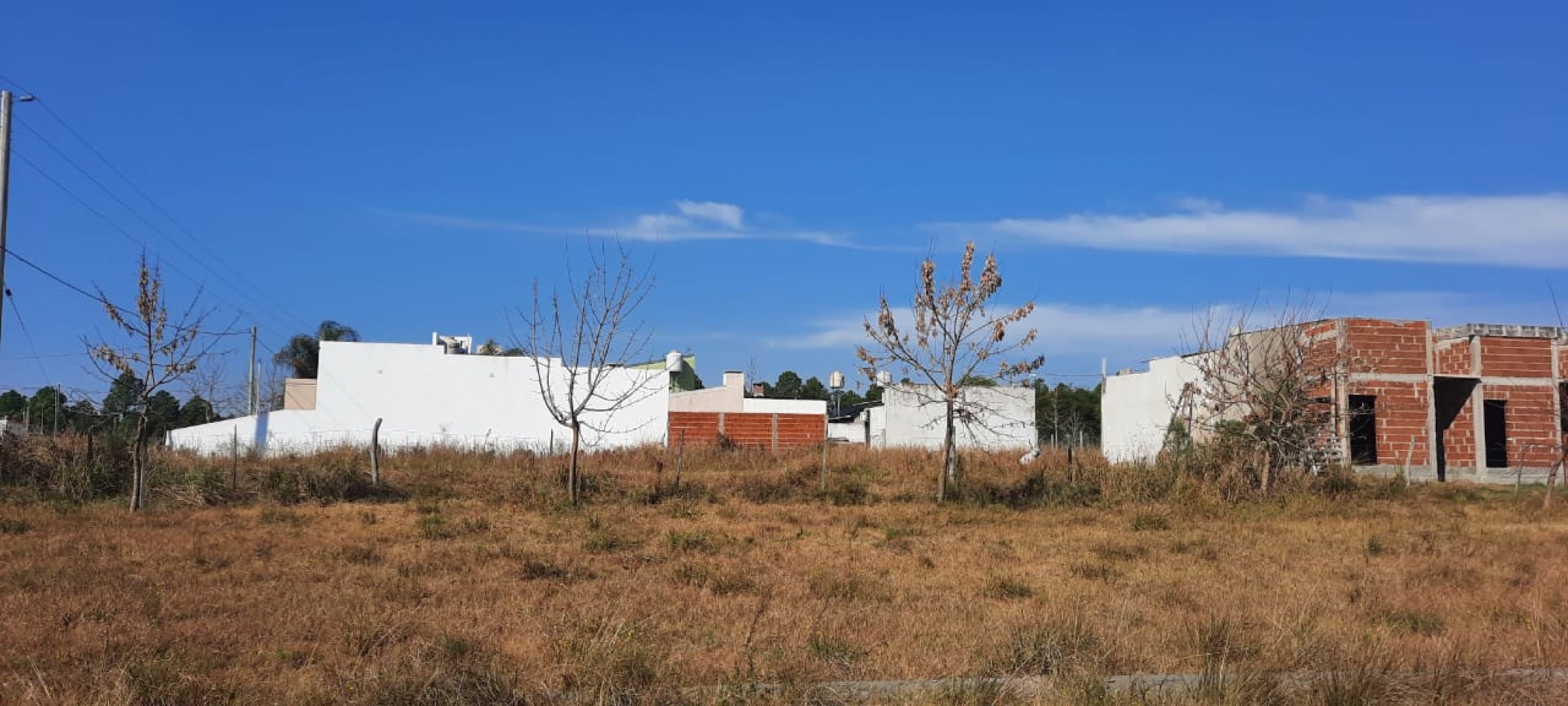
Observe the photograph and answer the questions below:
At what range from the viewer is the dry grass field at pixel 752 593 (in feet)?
21.4

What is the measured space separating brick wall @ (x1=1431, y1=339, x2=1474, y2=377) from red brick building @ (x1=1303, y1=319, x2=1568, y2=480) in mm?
18

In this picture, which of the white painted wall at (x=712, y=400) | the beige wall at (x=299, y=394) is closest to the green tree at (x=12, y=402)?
the beige wall at (x=299, y=394)

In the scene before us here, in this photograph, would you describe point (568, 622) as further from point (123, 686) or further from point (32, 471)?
point (32, 471)

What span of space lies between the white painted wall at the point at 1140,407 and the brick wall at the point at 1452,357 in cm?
795

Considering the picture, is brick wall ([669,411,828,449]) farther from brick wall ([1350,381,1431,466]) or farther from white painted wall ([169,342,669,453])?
brick wall ([1350,381,1431,466])

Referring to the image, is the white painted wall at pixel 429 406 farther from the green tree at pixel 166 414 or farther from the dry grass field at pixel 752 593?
the dry grass field at pixel 752 593

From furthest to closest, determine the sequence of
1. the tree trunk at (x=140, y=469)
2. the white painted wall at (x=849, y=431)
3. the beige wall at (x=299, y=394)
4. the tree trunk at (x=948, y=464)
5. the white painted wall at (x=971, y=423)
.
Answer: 1. the white painted wall at (x=849, y=431)
2. the beige wall at (x=299, y=394)
3. the white painted wall at (x=971, y=423)
4. the tree trunk at (x=948, y=464)
5. the tree trunk at (x=140, y=469)

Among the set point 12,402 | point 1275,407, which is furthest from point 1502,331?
point 12,402

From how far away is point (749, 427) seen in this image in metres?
40.0

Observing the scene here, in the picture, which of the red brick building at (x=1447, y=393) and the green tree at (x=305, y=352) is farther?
the green tree at (x=305, y=352)

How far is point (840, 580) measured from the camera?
36.3 feet

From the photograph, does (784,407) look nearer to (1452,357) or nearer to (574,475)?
(1452,357)

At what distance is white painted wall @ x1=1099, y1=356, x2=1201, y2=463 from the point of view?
123ft

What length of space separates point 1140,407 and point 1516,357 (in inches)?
522
